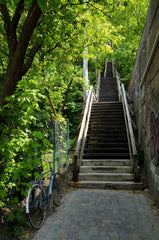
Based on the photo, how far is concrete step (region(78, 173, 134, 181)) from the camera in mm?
5488

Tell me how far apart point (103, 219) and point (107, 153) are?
3.14m

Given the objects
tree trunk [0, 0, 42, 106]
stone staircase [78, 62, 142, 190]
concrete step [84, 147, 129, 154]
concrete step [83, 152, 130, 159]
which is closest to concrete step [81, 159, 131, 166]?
stone staircase [78, 62, 142, 190]

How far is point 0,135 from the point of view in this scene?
2840 mm

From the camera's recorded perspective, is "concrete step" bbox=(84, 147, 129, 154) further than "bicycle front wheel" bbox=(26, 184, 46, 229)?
Yes

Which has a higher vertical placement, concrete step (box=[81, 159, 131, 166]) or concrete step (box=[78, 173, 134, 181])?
concrete step (box=[81, 159, 131, 166])

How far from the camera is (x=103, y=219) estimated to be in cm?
356

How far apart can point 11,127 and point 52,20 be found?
105 inches

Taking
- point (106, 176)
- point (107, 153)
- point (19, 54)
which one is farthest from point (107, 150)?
point (19, 54)

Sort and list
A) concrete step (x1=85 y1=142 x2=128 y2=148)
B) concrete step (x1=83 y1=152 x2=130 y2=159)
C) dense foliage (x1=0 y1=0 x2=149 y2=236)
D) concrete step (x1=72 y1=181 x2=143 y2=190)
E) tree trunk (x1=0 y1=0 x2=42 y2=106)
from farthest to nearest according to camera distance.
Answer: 1. concrete step (x1=85 y1=142 x2=128 y2=148)
2. concrete step (x1=83 y1=152 x2=130 y2=159)
3. concrete step (x1=72 y1=181 x2=143 y2=190)
4. tree trunk (x1=0 y1=0 x2=42 y2=106)
5. dense foliage (x1=0 y1=0 x2=149 y2=236)

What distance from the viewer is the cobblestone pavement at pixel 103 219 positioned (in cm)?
303

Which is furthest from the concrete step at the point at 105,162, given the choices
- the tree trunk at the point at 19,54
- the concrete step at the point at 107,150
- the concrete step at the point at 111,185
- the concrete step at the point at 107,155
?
the tree trunk at the point at 19,54

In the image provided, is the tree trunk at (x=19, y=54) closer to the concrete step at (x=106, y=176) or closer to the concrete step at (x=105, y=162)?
the concrete step at (x=106, y=176)

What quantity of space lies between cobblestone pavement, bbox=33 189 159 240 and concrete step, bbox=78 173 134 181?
667 millimetres

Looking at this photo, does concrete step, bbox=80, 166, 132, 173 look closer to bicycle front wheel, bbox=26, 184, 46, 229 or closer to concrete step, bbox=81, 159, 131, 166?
concrete step, bbox=81, 159, 131, 166
